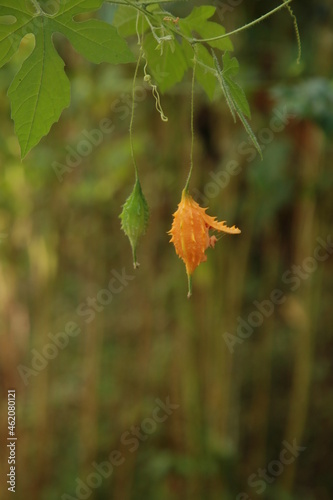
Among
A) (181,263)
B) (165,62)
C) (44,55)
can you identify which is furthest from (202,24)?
(181,263)

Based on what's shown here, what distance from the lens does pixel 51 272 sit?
7.09ft

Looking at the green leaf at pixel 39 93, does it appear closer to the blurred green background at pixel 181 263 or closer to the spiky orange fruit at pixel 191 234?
the spiky orange fruit at pixel 191 234

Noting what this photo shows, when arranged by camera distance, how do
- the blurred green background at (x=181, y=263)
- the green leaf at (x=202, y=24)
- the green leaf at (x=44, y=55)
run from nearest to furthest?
the green leaf at (x=44, y=55)
the green leaf at (x=202, y=24)
the blurred green background at (x=181, y=263)

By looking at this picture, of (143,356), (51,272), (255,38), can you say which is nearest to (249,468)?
(143,356)

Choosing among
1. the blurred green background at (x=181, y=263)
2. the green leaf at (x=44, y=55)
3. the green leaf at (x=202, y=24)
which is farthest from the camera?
the blurred green background at (x=181, y=263)

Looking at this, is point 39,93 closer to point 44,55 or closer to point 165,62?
point 44,55

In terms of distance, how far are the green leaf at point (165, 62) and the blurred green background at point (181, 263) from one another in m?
0.85

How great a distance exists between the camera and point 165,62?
69 cm

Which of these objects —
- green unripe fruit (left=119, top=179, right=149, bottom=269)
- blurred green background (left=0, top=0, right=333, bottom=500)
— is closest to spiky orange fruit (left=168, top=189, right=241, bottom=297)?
green unripe fruit (left=119, top=179, right=149, bottom=269)

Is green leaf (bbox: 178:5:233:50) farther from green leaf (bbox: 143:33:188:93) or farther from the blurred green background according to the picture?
the blurred green background

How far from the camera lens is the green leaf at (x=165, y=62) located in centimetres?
68

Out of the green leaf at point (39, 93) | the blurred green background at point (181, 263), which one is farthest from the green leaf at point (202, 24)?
the blurred green background at point (181, 263)

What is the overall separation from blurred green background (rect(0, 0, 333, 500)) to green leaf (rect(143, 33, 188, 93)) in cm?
85

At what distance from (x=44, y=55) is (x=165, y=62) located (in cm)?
17
